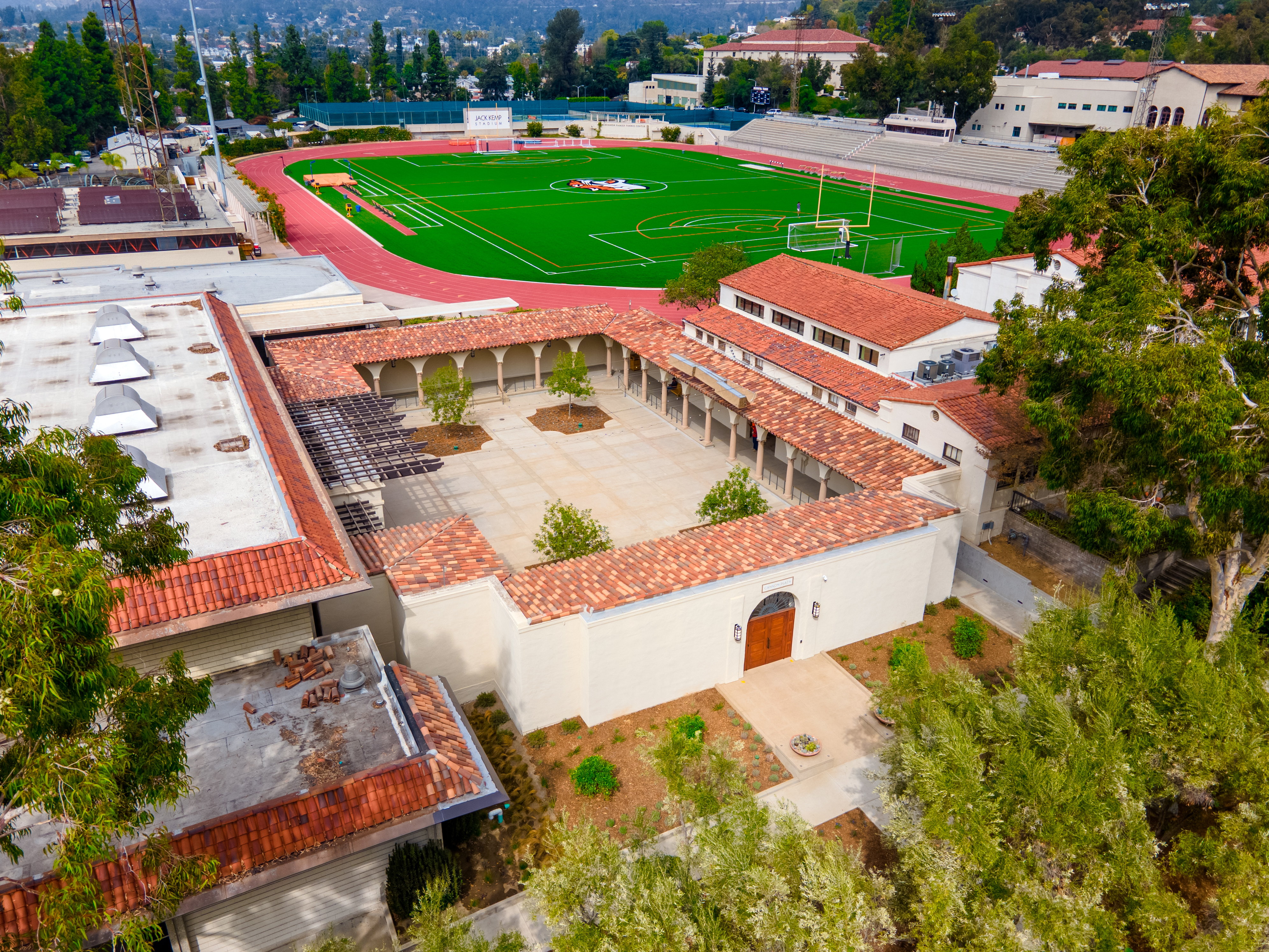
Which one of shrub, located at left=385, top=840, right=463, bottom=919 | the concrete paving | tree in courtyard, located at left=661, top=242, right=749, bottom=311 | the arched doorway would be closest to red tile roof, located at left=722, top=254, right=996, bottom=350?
tree in courtyard, located at left=661, top=242, right=749, bottom=311

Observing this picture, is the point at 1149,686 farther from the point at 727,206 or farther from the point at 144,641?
the point at 727,206

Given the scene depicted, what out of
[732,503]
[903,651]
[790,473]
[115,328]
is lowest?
[790,473]

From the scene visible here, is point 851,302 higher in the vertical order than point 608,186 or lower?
higher

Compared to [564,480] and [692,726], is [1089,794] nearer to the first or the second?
[692,726]

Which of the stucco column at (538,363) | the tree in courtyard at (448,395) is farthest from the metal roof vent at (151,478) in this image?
the stucco column at (538,363)

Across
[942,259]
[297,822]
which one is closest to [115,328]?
[297,822]

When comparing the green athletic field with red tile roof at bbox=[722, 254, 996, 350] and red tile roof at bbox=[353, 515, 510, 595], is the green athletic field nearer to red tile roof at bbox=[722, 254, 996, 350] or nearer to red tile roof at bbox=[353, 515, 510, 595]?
red tile roof at bbox=[722, 254, 996, 350]

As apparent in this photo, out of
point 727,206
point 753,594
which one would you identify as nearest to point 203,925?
point 753,594
